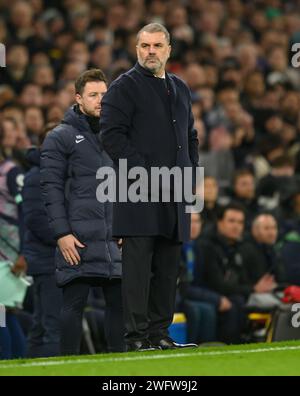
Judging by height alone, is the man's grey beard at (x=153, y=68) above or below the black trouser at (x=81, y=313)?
above

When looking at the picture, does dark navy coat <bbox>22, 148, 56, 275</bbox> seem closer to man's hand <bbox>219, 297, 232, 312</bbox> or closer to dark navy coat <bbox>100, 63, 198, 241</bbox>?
dark navy coat <bbox>100, 63, 198, 241</bbox>

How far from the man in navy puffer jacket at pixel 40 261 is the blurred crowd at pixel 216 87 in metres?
0.34

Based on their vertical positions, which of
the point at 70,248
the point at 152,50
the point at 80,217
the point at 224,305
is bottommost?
the point at 224,305


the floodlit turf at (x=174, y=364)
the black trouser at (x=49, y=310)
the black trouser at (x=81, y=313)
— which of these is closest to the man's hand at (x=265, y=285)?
the black trouser at (x=49, y=310)

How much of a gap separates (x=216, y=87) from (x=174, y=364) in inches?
447

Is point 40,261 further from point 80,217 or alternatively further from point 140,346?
point 140,346

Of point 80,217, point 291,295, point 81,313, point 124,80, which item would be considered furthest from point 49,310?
point 291,295

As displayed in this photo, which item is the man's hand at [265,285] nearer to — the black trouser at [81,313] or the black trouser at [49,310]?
the black trouser at [49,310]

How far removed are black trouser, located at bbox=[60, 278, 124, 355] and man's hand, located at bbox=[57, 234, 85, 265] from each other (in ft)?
0.57

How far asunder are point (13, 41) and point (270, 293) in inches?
222

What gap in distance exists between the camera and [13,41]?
17781 millimetres

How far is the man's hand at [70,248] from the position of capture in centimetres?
952

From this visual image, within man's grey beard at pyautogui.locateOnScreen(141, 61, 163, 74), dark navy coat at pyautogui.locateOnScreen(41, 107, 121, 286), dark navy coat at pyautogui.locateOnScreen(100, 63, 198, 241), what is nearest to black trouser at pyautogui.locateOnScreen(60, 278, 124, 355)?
dark navy coat at pyautogui.locateOnScreen(41, 107, 121, 286)

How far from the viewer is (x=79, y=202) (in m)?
9.65
